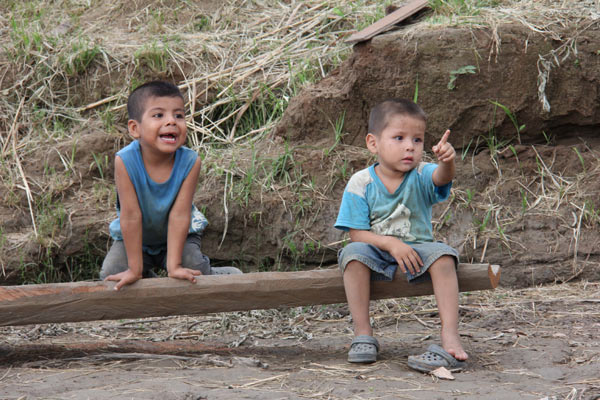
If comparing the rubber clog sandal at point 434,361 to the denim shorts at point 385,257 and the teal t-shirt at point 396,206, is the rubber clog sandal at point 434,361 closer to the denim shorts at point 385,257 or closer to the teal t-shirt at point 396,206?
the denim shorts at point 385,257

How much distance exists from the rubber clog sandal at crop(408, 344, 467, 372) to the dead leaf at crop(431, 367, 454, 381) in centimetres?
2

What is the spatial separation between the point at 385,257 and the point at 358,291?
8.5 inches

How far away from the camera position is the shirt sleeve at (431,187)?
147 inches

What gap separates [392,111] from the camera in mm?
3740

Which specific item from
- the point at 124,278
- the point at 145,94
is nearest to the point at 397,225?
the point at 124,278

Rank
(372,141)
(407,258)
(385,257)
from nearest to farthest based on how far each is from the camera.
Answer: (407,258) < (385,257) < (372,141)

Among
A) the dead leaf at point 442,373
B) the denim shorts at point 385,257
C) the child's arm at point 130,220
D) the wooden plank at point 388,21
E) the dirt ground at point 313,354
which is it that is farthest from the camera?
the wooden plank at point 388,21

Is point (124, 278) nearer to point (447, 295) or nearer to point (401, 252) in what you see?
point (401, 252)

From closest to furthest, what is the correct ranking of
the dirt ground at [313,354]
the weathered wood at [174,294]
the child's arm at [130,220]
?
the dirt ground at [313,354] < the weathered wood at [174,294] < the child's arm at [130,220]

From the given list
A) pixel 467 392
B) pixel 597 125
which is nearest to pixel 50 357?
pixel 467 392

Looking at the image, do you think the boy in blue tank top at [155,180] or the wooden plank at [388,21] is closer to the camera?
the boy in blue tank top at [155,180]

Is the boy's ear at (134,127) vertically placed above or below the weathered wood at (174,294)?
above

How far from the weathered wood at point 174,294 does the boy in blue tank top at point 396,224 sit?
115 millimetres

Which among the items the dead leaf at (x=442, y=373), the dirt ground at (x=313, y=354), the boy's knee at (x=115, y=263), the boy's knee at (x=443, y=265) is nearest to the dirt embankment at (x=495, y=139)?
the dirt ground at (x=313, y=354)
